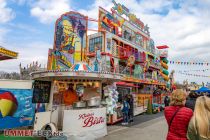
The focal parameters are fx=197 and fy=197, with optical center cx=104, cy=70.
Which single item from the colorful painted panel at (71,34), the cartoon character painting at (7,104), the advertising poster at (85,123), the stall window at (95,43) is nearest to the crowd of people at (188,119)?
the advertising poster at (85,123)

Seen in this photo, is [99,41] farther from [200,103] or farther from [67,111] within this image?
[200,103]

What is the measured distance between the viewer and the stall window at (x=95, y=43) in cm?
1572

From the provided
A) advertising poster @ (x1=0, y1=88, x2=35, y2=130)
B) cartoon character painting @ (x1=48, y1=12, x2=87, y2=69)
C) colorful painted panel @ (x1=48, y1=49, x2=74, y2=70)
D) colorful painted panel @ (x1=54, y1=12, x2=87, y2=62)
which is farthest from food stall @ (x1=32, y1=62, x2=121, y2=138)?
colorful painted panel @ (x1=54, y1=12, x2=87, y2=62)

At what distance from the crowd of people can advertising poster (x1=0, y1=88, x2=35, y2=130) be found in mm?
8548

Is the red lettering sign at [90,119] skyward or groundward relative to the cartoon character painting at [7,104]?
groundward

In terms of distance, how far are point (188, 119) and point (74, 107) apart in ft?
19.3

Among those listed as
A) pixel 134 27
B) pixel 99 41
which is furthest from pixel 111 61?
pixel 134 27

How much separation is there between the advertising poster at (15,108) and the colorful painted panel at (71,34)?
13.8ft

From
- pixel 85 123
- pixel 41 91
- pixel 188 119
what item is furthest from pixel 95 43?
pixel 188 119

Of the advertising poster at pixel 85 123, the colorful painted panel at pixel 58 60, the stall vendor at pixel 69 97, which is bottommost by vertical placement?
the advertising poster at pixel 85 123

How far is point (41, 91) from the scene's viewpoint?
9.51 m

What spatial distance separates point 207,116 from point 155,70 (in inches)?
929

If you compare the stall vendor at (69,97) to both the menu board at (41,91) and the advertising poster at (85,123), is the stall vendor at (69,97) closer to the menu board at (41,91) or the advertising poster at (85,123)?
the menu board at (41,91)

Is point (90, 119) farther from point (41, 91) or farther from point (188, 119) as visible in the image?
point (188, 119)
